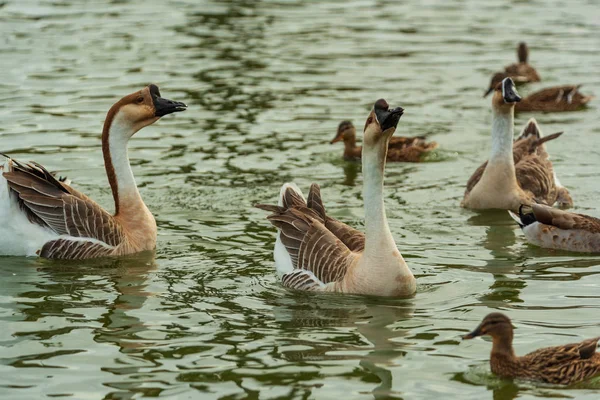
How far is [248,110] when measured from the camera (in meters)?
20.7

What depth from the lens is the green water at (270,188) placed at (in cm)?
947

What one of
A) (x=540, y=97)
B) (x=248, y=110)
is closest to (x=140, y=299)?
(x=248, y=110)

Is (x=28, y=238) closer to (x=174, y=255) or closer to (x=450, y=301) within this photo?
(x=174, y=255)

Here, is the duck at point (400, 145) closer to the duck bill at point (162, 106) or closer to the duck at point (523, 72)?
the duck bill at point (162, 106)

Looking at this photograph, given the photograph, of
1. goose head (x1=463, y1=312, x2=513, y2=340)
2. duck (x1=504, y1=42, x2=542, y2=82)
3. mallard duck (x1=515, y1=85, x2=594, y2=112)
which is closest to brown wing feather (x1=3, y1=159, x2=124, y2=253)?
goose head (x1=463, y1=312, x2=513, y2=340)

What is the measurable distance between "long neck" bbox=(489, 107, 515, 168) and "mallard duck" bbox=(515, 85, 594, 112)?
212 inches

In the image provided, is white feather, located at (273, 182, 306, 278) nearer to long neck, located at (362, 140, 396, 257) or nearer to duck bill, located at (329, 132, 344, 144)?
long neck, located at (362, 140, 396, 257)

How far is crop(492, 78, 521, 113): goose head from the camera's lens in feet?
49.4

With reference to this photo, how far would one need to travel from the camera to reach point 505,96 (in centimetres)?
1510

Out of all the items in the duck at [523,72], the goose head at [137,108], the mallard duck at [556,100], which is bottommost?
the mallard duck at [556,100]

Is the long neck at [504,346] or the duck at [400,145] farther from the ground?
the duck at [400,145]

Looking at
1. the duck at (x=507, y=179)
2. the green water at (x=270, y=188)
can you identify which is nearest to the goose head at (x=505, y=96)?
the duck at (x=507, y=179)

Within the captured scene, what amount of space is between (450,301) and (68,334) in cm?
363

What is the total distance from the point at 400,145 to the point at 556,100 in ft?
13.9
